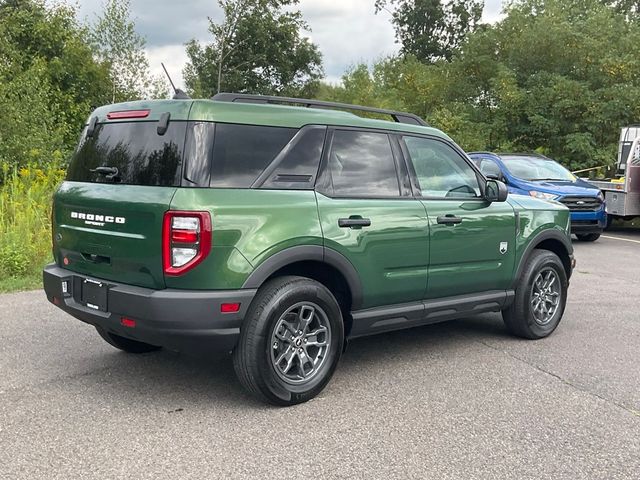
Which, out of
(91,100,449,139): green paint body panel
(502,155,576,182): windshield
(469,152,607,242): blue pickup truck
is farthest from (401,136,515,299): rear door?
(502,155,576,182): windshield

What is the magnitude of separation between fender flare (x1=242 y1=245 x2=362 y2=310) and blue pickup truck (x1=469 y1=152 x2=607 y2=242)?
27.2ft

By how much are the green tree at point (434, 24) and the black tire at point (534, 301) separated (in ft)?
154

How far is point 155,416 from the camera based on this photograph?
3842 millimetres

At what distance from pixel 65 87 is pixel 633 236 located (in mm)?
20514

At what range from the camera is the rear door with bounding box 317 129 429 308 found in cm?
427

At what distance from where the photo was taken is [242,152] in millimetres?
3930

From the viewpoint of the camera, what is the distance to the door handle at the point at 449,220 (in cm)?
483

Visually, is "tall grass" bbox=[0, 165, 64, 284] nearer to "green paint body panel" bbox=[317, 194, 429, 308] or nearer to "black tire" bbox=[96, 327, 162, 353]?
"black tire" bbox=[96, 327, 162, 353]

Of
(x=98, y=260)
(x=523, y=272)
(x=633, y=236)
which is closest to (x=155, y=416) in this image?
(x=98, y=260)

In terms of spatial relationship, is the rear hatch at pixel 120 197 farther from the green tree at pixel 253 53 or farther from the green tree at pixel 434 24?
the green tree at pixel 434 24

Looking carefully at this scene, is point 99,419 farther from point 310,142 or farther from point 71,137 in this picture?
point 71,137

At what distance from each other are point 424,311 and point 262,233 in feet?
5.19

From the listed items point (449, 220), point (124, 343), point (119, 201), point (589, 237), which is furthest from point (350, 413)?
point (589, 237)

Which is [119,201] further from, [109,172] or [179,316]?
[179,316]
